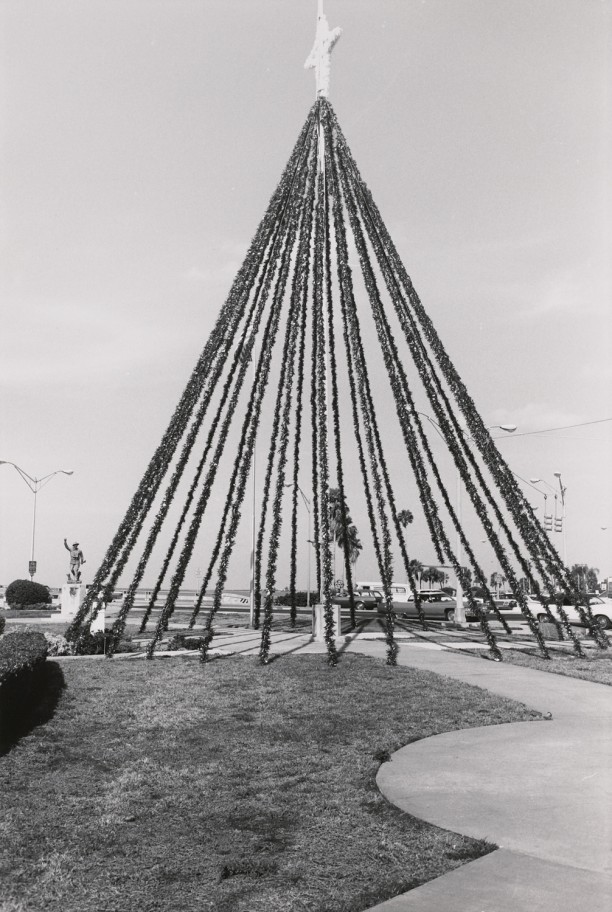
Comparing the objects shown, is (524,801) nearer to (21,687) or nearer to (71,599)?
(21,687)

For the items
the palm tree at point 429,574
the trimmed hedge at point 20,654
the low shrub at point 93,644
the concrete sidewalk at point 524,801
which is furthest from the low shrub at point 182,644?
the palm tree at point 429,574

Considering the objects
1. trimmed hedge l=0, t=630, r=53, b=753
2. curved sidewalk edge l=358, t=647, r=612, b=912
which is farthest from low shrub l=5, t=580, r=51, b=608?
curved sidewalk edge l=358, t=647, r=612, b=912

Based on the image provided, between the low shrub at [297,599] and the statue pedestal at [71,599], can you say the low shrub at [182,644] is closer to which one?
the statue pedestal at [71,599]

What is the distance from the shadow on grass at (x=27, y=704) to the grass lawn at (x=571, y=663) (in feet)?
25.0

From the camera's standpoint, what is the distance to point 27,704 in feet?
28.5

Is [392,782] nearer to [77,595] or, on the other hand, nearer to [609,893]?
[609,893]

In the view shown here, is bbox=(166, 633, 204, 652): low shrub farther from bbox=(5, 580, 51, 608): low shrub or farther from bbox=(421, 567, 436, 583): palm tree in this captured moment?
bbox=(421, 567, 436, 583): palm tree

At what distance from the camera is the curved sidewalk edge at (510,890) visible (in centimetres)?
370

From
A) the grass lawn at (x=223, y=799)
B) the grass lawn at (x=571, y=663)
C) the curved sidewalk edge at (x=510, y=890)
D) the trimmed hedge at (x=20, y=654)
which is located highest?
the trimmed hedge at (x=20, y=654)

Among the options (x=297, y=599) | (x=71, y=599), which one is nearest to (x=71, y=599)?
(x=71, y=599)

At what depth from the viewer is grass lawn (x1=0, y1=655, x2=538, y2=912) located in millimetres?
4102

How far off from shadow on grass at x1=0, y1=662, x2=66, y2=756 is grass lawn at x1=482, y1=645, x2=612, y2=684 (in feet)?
25.0

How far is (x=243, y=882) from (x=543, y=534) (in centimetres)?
954

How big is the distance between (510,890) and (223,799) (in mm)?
2484
